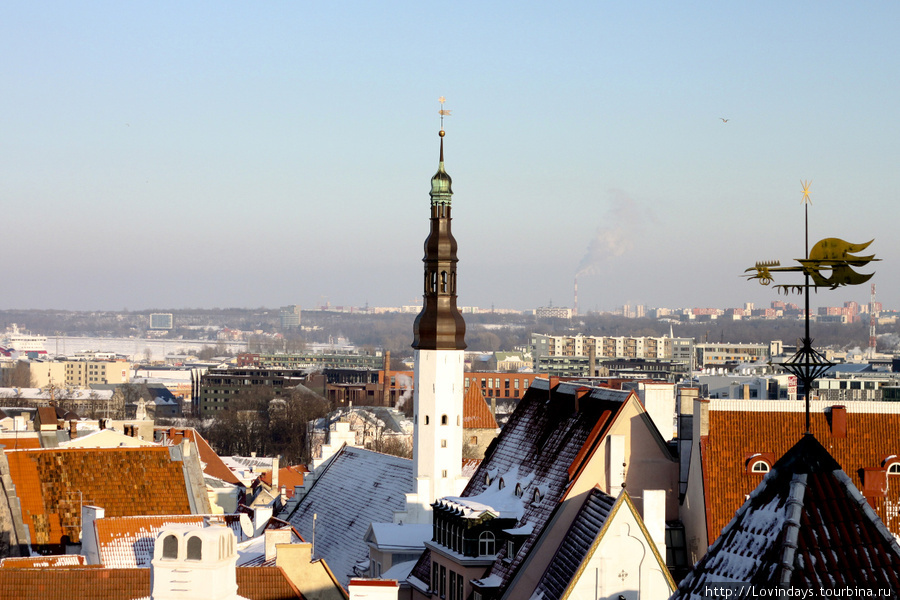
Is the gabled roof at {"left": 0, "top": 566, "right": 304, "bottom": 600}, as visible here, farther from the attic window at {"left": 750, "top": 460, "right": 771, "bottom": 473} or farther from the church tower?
the church tower

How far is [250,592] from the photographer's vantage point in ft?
82.4

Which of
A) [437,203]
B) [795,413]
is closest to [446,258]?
[437,203]

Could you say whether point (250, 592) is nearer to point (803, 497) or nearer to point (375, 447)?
point (803, 497)

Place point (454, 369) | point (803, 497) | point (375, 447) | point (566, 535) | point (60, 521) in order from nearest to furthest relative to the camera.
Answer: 1. point (803, 497)
2. point (566, 535)
3. point (60, 521)
4. point (454, 369)
5. point (375, 447)

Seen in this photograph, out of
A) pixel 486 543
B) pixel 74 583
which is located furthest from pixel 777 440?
pixel 74 583

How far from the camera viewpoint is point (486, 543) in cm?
3478

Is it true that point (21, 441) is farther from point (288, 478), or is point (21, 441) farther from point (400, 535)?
point (288, 478)

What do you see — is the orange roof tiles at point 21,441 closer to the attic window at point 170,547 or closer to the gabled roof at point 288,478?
the attic window at point 170,547

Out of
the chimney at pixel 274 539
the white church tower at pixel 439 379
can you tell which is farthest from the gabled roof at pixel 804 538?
the white church tower at pixel 439 379

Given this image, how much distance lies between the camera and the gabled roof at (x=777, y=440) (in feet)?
115

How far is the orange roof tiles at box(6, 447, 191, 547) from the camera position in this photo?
128 ft

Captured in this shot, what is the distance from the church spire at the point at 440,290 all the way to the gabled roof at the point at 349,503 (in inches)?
227

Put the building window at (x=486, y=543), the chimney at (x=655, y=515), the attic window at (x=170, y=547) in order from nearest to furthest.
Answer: the attic window at (x=170, y=547) → the chimney at (x=655, y=515) → the building window at (x=486, y=543)

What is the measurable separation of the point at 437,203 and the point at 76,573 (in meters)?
29.5
